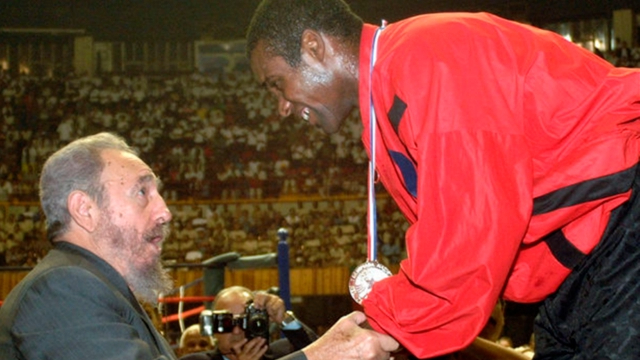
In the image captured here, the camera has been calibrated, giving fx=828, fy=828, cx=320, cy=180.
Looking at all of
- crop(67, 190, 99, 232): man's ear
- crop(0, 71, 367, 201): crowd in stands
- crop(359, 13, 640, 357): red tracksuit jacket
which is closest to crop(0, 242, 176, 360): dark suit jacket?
crop(67, 190, 99, 232): man's ear

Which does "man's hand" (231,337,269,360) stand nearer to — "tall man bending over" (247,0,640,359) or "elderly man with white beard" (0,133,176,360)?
"elderly man with white beard" (0,133,176,360)

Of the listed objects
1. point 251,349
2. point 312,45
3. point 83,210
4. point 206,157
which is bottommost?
point 206,157

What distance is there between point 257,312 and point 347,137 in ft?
40.6

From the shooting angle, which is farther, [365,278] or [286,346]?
[286,346]

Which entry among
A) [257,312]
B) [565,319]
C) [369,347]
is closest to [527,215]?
[565,319]

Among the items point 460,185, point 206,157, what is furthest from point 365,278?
point 206,157

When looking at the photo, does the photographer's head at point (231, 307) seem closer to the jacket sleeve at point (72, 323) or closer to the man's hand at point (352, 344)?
the man's hand at point (352, 344)

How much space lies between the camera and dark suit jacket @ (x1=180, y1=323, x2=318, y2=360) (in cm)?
402

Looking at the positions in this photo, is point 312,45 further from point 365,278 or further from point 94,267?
point 94,267

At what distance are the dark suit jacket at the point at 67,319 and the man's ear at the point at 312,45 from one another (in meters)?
0.76

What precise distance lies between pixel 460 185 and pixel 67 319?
3.23ft

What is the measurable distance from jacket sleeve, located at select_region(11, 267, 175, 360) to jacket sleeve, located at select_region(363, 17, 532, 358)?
0.69m

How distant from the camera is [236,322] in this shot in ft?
13.1

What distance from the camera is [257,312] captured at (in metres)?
3.97
